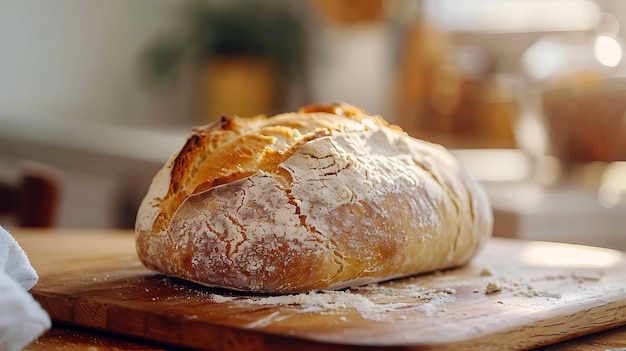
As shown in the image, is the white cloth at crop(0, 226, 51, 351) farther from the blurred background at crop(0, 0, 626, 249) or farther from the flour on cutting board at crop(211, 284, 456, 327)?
the blurred background at crop(0, 0, 626, 249)

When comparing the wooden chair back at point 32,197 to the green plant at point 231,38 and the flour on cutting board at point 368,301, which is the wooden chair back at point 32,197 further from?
the green plant at point 231,38

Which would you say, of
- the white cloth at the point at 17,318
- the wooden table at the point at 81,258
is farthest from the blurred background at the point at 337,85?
the white cloth at the point at 17,318

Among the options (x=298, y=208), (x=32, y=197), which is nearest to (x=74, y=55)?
(x=32, y=197)

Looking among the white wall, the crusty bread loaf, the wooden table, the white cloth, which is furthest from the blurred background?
the white cloth

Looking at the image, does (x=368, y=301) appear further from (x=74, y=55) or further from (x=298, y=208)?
(x=74, y=55)

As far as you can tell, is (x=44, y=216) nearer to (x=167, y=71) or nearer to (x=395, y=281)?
(x=395, y=281)

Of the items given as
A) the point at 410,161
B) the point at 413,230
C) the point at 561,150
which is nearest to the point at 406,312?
the point at 413,230
